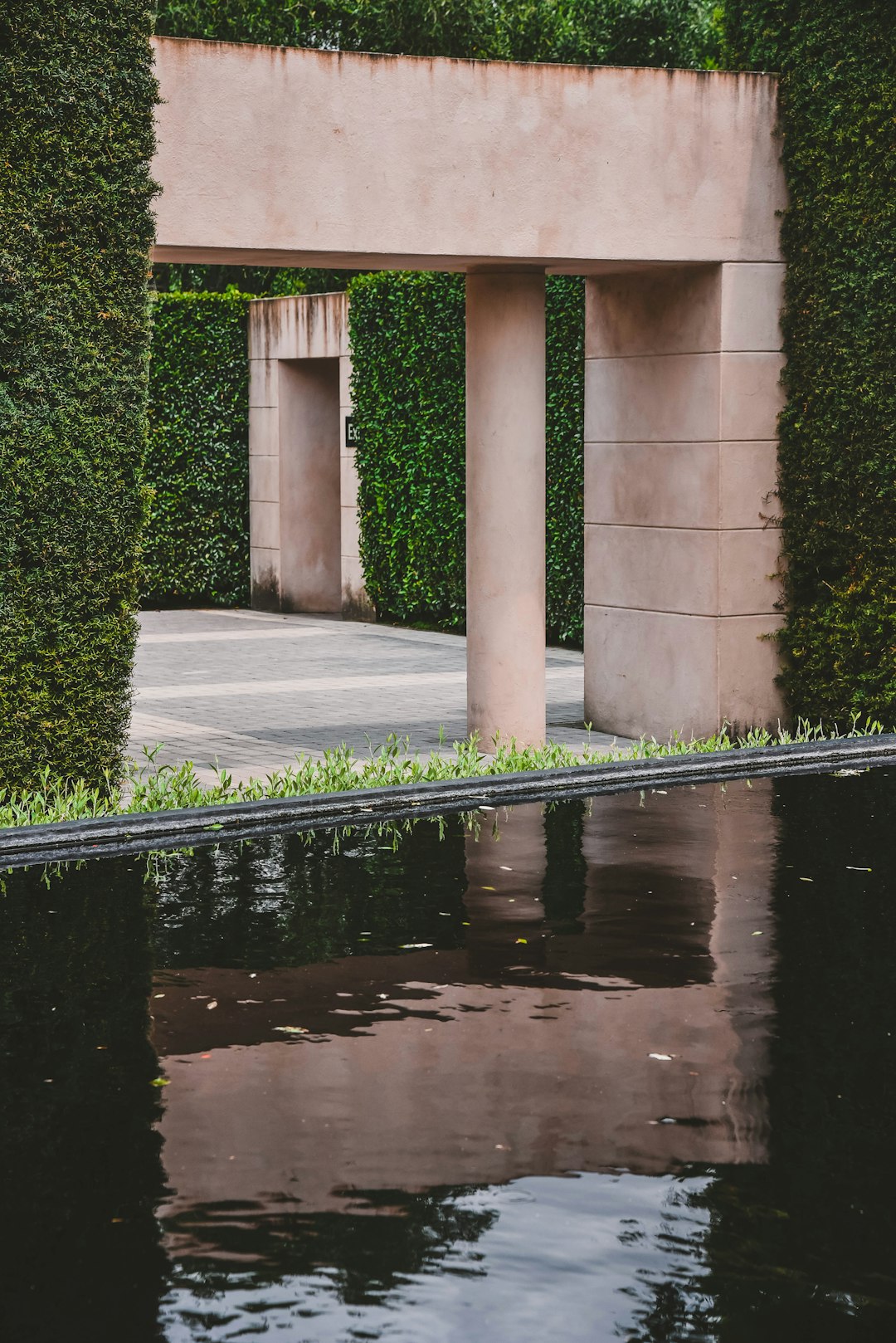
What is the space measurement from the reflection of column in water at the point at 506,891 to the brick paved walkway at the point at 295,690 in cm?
195

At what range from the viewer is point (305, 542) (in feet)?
71.8

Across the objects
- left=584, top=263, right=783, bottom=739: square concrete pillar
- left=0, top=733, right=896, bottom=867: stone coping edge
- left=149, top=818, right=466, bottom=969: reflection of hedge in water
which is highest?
left=584, top=263, right=783, bottom=739: square concrete pillar

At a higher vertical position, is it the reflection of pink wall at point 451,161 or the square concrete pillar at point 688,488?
the reflection of pink wall at point 451,161

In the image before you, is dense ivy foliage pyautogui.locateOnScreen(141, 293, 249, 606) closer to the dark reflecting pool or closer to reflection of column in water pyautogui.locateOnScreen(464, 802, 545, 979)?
reflection of column in water pyautogui.locateOnScreen(464, 802, 545, 979)

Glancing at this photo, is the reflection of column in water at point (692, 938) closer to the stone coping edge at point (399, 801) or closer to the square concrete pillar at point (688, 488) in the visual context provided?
the stone coping edge at point (399, 801)

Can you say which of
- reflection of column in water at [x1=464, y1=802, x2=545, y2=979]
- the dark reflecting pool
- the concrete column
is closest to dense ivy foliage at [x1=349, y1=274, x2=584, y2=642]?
the concrete column

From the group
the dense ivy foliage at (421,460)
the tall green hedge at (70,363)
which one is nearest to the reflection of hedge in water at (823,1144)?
the tall green hedge at (70,363)

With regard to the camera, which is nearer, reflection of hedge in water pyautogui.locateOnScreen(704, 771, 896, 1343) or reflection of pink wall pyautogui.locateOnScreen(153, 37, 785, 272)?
reflection of hedge in water pyautogui.locateOnScreen(704, 771, 896, 1343)

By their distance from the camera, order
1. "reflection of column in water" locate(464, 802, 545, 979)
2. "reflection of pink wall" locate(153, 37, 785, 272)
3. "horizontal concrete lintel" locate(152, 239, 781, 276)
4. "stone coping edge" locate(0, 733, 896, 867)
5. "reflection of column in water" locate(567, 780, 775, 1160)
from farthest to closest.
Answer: "horizontal concrete lintel" locate(152, 239, 781, 276)
"reflection of pink wall" locate(153, 37, 785, 272)
"stone coping edge" locate(0, 733, 896, 867)
"reflection of column in water" locate(464, 802, 545, 979)
"reflection of column in water" locate(567, 780, 775, 1160)

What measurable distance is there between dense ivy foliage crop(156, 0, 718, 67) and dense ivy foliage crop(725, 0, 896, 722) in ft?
64.4

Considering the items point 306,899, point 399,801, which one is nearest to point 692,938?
point 306,899

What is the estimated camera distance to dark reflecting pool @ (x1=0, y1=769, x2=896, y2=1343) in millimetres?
3838

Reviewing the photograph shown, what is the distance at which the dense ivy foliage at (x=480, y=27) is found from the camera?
30.7 metres

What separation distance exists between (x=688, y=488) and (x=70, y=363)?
4539 mm
